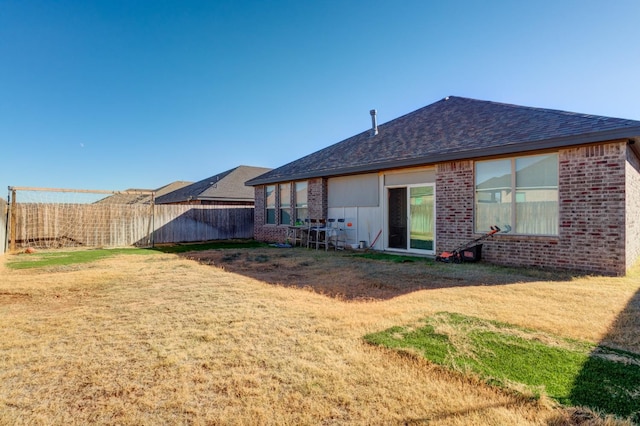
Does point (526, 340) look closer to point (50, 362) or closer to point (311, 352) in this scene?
point (311, 352)

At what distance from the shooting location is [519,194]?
7629mm

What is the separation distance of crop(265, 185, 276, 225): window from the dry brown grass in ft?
29.9

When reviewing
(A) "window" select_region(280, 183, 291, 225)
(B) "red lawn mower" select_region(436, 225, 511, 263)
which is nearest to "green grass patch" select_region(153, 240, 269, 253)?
(A) "window" select_region(280, 183, 291, 225)

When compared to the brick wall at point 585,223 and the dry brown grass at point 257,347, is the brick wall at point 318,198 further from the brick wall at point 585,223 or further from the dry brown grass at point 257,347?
the dry brown grass at point 257,347

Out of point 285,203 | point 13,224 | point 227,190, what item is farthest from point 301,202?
point 13,224

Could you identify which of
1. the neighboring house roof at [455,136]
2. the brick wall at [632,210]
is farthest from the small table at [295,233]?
the brick wall at [632,210]

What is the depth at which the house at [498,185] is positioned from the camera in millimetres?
6504

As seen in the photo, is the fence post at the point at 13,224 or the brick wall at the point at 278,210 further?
the brick wall at the point at 278,210

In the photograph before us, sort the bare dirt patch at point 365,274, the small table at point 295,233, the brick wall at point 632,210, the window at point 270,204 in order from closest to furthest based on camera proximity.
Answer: the bare dirt patch at point 365,274, the brick wall at point 632,210, the small table at point 295,233, the window at point 270,204

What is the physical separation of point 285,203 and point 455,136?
785cm

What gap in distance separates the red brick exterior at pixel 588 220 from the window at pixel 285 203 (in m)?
7.94

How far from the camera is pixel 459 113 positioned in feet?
37.0

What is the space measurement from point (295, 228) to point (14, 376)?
11.1m

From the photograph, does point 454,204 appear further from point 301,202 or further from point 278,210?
point 278,210
